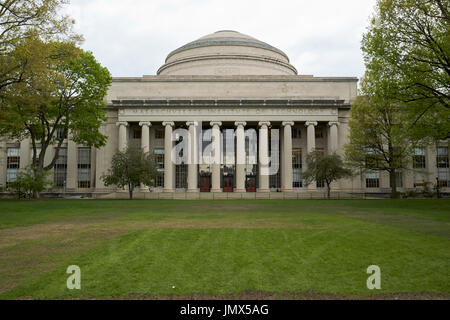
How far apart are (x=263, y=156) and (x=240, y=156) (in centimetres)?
512

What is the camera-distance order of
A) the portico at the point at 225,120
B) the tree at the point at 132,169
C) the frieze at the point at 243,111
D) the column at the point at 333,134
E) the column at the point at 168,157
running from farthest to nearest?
the frieze at the point at 243,111 → the column at the point at 333,134 → the portico at the point at 225,120 → the column at the point at 168,157 → the tree at the point at 132,169

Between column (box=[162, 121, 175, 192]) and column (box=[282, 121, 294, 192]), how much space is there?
18797mm

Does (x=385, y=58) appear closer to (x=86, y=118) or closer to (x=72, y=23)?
(x=72, y=23)

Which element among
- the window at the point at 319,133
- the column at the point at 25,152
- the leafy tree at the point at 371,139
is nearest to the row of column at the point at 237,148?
the window at the point at 319,133

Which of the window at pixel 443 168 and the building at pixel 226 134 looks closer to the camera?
the building at pixel 226 134

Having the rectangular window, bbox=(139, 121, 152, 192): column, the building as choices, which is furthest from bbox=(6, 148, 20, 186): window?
the rectangular window

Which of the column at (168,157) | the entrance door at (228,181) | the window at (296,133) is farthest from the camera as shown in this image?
the window at (296,133)

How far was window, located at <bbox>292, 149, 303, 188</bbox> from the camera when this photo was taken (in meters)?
58.5

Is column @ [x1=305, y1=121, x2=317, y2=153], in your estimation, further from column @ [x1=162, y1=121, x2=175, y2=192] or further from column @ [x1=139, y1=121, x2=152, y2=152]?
column @ [x1=139, y1=121, x2=152, y2=152]

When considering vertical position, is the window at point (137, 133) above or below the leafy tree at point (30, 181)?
above

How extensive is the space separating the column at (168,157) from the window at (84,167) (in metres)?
14.7

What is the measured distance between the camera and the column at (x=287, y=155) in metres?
54.9

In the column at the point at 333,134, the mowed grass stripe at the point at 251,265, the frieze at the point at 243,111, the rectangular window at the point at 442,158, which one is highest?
the frieze at the point at 243,111

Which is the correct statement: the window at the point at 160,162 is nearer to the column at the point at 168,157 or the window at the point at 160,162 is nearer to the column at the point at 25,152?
the column at the point at 168,157
